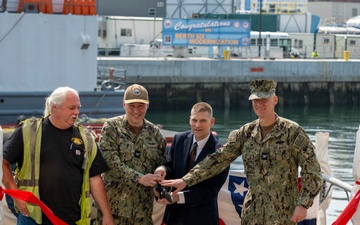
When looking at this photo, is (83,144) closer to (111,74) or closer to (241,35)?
(111,74)

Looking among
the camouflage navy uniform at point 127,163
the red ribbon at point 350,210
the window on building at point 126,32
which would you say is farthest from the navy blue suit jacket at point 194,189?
the window on building at point 126,32

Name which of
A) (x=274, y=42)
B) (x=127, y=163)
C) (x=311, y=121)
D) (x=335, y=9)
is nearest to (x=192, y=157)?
(x=127, y=163)

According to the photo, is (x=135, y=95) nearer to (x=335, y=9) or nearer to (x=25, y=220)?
(x=25, y=220)

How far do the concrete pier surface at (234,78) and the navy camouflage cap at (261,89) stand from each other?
101 feet

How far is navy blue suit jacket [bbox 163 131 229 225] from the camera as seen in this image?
19.5 ft

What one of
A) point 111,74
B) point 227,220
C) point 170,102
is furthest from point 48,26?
point 170,102

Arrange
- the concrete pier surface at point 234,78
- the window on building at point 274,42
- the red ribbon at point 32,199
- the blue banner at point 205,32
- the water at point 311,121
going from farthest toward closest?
the window on building at point 274,42 → the blue banner at point 205,32 → the concrete pier surface at point 234,78 → the water at point 311,121 → the red ribbon at point 32,199

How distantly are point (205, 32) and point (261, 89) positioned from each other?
3683 cm

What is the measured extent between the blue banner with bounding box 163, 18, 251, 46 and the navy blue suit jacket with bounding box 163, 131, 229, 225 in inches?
1385

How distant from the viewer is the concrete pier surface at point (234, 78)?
3775cm

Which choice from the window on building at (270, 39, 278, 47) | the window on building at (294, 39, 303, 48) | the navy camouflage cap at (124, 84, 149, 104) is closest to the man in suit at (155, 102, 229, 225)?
the navy camouflage cap at (124, 84, 149, 104)

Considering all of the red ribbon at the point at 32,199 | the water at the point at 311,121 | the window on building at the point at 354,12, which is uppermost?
the window on building at the point at 354,12

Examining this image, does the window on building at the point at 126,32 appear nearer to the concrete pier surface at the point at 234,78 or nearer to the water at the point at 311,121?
the concrete pier surface at the point at 234,78

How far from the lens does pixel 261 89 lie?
5.57 m
